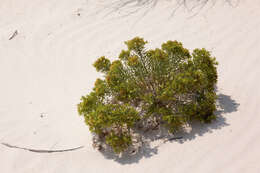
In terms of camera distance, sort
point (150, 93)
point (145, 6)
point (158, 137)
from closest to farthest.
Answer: point (150, 93) → point (158, 137) → point (145, 6)

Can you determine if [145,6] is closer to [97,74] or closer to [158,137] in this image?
[97,74]

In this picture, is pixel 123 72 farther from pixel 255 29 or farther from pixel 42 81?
pixel 255 29

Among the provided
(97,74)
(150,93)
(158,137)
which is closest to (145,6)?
(97,74)

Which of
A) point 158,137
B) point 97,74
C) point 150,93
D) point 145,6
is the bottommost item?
point 158,137

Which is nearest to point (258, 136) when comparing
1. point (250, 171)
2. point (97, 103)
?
point (250, 171)

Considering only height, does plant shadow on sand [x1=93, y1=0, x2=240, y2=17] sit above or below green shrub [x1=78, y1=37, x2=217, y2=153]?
above

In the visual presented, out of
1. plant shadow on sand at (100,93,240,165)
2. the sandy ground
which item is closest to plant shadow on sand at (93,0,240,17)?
the sandy ground

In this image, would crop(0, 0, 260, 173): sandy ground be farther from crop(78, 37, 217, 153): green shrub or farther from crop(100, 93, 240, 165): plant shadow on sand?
crop(78, 37, 217, 153): green shrub

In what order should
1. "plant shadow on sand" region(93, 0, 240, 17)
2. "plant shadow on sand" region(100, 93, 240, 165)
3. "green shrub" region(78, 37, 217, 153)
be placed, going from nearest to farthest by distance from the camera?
"green shrub" region(78, 37, 217, 153), "plant shadow on sand" region(100, 93, 240, 165), "plant shadow on sand" region(93, 0, 240, 17)
